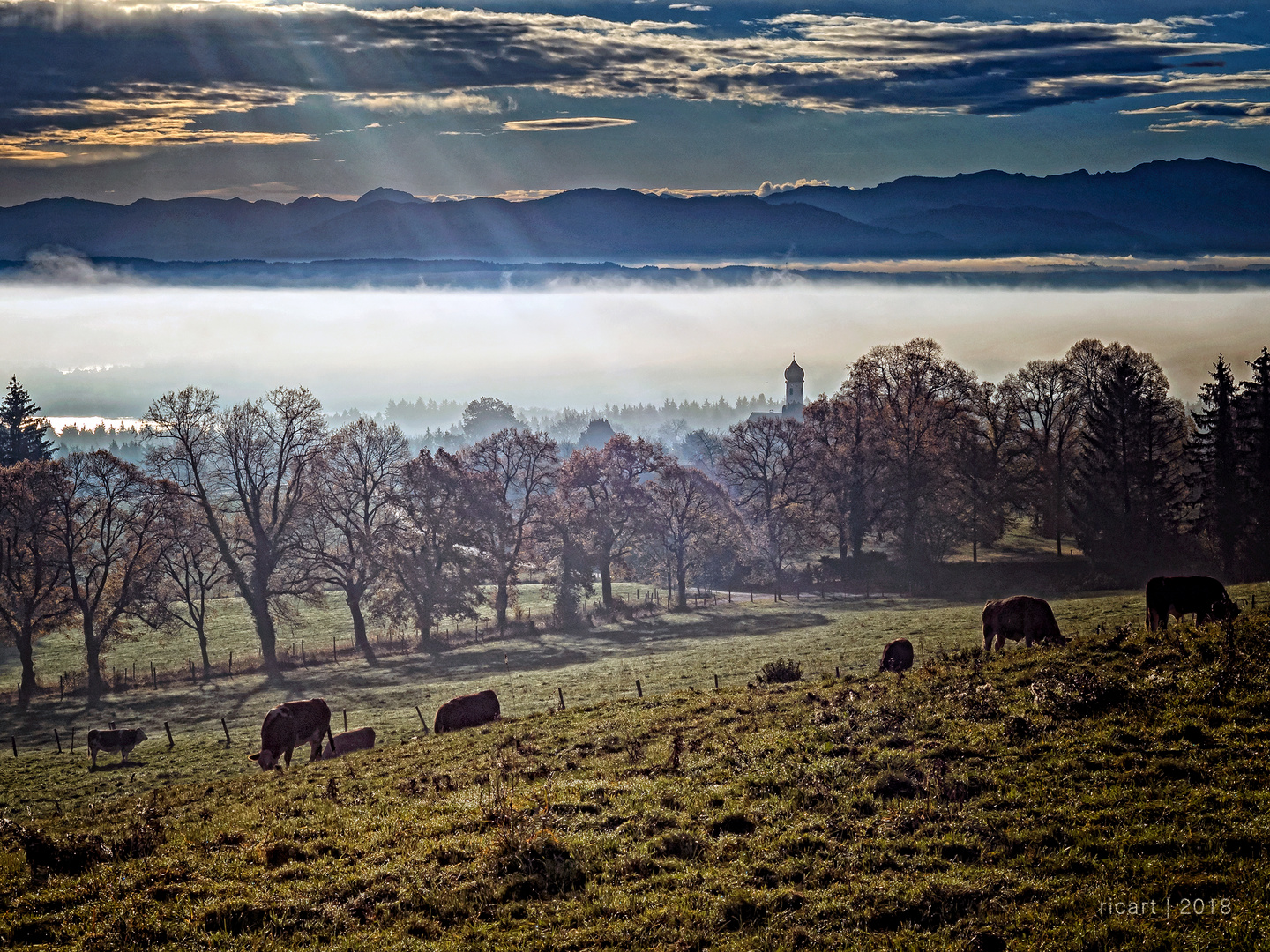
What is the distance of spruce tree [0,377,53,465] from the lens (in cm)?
7825

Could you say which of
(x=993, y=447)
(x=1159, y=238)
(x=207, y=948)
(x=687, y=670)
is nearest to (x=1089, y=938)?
(x=207, y=948)

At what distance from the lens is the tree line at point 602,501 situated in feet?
173

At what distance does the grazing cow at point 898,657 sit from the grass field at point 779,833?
5.61 m

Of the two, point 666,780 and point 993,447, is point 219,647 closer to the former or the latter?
point 666,780

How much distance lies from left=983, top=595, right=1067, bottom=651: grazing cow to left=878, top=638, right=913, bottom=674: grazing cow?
237 cm

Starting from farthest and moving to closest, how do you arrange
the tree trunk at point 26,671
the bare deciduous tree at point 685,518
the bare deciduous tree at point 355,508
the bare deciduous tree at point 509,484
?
the bare deciduous tree at point 685,518, the bare deciduous tree at point 509,484, the bare deciduous tree at point 355,508, the tree trunk at point 26,671

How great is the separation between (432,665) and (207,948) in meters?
41.8

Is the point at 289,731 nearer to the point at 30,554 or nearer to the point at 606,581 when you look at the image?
the point at 30,554

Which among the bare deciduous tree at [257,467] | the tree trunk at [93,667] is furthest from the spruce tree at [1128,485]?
the tree trunk at [93,667]

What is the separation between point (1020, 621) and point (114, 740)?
31.0 metres

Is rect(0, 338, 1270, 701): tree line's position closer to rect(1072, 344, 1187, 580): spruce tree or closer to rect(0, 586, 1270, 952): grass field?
rect(1072, 344, 1187, 580): spruce tree

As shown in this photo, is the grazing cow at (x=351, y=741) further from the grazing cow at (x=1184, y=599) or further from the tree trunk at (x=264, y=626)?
the tree trunk at (x=264, y=626)

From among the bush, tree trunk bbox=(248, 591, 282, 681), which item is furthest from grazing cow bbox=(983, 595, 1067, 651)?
tree trunk bbox=(248, 591, 282, 681)

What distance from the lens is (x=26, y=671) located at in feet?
153
